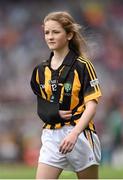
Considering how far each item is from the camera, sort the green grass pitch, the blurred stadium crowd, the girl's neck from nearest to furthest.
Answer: the girl's neck → the green grass pitch → the blurred stadium crowd

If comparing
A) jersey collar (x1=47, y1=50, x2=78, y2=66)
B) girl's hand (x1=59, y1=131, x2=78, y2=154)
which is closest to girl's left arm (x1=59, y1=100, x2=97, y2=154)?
girl's hand (x1=59, y1=131, x2=78, y2=154)

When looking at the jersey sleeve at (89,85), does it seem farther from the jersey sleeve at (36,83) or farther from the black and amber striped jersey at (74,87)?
the jersey sleeve at (36,83)

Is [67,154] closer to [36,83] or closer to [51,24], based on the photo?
[36,83]

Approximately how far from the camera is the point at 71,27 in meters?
6.35

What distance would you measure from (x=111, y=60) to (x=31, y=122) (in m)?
2.95

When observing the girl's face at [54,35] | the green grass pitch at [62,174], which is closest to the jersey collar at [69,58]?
the girl's face at [54,35]

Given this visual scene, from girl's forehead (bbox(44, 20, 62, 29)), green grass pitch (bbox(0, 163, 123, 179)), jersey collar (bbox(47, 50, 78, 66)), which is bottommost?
green grass pitch (bbox(0, 163, 123, 179))

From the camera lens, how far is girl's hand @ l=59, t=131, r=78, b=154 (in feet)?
19.2

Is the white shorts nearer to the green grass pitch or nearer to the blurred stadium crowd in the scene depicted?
the green grass pitch

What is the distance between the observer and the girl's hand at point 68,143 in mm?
5859

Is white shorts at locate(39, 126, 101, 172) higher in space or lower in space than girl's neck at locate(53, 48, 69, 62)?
lower

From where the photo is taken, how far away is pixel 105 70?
19.3 m

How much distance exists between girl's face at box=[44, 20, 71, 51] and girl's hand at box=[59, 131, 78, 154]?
0.84 metres

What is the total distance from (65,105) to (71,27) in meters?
0.69
